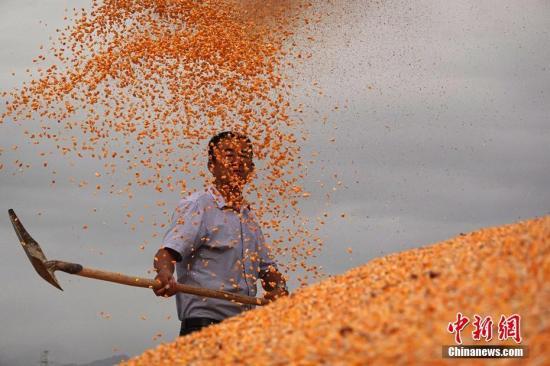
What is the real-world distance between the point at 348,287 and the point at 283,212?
160 cm

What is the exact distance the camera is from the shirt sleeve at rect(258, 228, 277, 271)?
601 cm

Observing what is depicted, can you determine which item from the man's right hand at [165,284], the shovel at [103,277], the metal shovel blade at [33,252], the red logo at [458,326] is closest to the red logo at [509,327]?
the red logo at [458,326]

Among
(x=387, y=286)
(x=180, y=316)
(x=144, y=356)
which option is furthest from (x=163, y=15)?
(x=387, y=286)

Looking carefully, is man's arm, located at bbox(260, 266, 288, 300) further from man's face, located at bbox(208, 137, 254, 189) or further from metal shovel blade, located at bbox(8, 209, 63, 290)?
metal shovel blade, located at bbox(8, 209, 63, 290)

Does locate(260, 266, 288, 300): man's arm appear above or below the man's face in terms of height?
below

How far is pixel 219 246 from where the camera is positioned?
561cm

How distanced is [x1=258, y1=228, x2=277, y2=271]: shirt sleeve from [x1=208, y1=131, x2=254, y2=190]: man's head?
44cm

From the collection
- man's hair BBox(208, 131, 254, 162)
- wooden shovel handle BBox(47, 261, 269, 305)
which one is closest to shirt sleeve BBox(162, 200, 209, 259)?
wooden shovel handle BBox(47, 261, 269, 305)

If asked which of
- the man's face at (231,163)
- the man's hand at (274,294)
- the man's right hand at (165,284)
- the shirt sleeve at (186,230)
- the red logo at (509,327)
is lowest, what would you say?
the red logo at (509,327)

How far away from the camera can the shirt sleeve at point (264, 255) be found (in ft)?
19.7

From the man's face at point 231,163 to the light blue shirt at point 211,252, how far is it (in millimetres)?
127

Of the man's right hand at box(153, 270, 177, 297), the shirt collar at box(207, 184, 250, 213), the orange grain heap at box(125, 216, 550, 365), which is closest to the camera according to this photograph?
the orange grain heap at box(125, 216, 550, 365)

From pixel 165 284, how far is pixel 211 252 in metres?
0.43

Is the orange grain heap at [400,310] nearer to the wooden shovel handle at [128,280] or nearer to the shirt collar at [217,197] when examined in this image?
the wooden shovel handle at [128,280]
